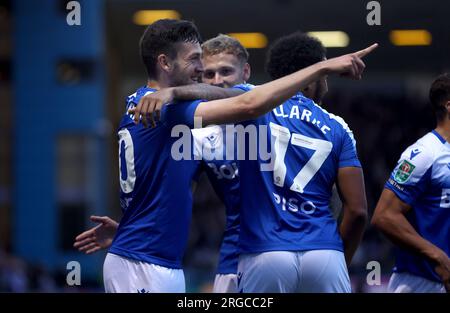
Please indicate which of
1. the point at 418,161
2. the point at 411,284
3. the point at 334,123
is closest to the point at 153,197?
the point at 334,123

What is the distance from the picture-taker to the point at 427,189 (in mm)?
5668

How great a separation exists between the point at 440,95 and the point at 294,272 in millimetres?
1854

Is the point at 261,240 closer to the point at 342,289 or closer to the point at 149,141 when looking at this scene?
the point at 342,289

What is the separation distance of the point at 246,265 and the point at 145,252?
0.55m

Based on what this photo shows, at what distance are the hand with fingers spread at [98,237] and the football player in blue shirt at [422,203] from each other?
1661mm

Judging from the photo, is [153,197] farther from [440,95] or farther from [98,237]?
[440,95]

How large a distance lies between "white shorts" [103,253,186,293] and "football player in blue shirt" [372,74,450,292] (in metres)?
1.51

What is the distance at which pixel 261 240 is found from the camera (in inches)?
181

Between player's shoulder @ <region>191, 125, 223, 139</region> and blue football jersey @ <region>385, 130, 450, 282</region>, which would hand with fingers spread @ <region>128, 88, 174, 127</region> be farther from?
blue football jersey @ <region>385, 130, 450, 282</region>

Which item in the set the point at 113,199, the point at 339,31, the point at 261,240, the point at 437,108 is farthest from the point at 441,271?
the point at 113,199

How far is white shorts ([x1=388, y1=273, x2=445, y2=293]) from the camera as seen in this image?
18.5 ft

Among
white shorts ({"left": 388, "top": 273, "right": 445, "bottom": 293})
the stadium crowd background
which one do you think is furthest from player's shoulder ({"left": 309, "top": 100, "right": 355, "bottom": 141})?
the stadium crowd background

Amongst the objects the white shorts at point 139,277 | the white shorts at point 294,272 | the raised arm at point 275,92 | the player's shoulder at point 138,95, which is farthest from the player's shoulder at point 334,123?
the white shorts at point 139,277

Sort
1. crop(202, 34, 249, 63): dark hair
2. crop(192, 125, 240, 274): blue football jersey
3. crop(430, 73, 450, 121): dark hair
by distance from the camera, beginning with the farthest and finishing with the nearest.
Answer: crop(202, 34, 249, 63): dark hair → crop(430, 73, 450, 121): dark hair → crop(192, 125, 240, 274): blue football jersey
